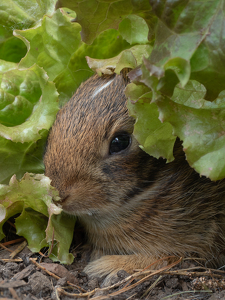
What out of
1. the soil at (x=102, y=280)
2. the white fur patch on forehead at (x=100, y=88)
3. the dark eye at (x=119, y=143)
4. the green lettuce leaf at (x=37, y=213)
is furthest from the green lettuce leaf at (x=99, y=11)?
the soil at (x=102, y=280)

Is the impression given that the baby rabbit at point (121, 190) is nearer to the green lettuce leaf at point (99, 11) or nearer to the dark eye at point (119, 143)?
the dark eye at point (119, 143)

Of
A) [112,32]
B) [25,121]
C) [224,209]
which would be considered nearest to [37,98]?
[25,121]

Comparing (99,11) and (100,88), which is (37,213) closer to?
(100,88)

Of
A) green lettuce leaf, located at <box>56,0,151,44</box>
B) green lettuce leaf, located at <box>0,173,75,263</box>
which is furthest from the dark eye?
green lettuce leaf, located at <box>56,0,151,44</box>

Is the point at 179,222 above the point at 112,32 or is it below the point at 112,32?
below

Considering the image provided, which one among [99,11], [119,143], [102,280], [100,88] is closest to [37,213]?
[102,280]

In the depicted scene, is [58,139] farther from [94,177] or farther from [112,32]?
[112,32]
